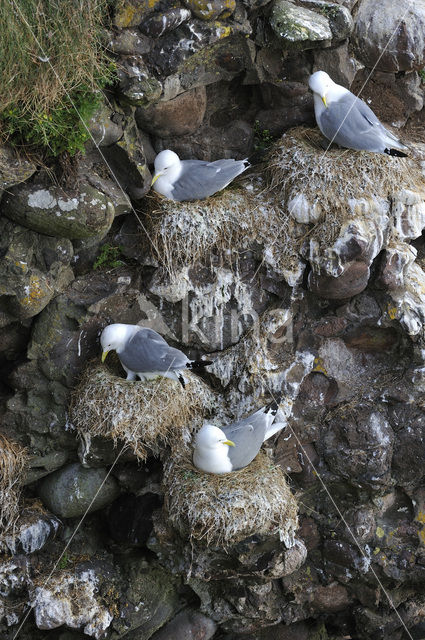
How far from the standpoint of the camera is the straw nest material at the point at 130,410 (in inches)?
193

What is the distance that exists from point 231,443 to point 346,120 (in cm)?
219

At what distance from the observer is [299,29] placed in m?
5.11

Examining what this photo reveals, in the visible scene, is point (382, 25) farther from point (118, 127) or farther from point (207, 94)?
point (118, 127)

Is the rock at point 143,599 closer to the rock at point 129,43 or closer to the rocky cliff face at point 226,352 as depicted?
the rocky cliff face at point 226,352

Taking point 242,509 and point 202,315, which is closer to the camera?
point 242,509

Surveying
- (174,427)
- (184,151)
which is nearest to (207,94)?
(184,151)

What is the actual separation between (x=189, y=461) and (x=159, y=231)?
1.48 meters

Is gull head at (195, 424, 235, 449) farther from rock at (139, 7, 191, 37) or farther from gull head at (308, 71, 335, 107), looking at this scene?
rock at (139, 7, 191, 37)

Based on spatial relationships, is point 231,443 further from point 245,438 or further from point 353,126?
point 353,126

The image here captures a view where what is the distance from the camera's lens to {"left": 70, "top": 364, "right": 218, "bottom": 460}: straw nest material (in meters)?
4.89

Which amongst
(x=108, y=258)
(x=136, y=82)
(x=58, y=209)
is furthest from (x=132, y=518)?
(x=136, y=82)

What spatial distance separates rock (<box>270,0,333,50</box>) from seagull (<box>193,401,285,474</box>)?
7.79 feet

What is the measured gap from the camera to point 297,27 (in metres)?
5.11

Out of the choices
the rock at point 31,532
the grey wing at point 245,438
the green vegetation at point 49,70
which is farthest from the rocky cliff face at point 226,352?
the green vegetation at point 49,70
